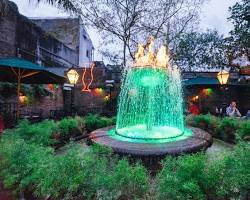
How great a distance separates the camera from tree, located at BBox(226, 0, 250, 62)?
22.2 metres

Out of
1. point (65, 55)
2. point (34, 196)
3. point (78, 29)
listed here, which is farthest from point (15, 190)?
point (78, 29)

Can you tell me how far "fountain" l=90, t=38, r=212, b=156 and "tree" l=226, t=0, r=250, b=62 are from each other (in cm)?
1435

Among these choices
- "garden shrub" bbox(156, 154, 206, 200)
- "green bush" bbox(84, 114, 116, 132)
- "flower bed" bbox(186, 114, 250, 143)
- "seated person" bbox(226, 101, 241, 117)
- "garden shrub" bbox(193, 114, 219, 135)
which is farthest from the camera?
"seated person" bbox(226, 101, 241, 117)

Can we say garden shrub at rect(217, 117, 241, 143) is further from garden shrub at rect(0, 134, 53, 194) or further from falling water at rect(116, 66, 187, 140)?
garden shrub at rect(0, 134, 53, 194)

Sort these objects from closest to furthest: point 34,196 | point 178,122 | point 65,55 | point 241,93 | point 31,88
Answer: point 34,196, point 178,122, point 31,88, point 241,93, point 65,55

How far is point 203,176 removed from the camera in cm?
287

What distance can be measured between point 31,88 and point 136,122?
8.07 m

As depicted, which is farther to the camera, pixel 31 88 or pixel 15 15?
pixel 15 15

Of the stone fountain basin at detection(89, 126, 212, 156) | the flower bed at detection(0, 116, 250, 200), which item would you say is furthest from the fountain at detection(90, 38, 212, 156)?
the flower bed at detection(0, 116, 250, 200)

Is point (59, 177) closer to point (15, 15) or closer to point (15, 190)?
point (15, 190)

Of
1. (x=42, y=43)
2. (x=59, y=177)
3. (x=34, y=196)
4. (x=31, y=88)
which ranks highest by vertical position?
(x=42, y=43)

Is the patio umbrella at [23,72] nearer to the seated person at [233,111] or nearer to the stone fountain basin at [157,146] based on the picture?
the stone fountain basin at [157,146]

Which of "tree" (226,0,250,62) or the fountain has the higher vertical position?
"tree" (226,0,250,62)

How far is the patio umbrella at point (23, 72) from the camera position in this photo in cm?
839
